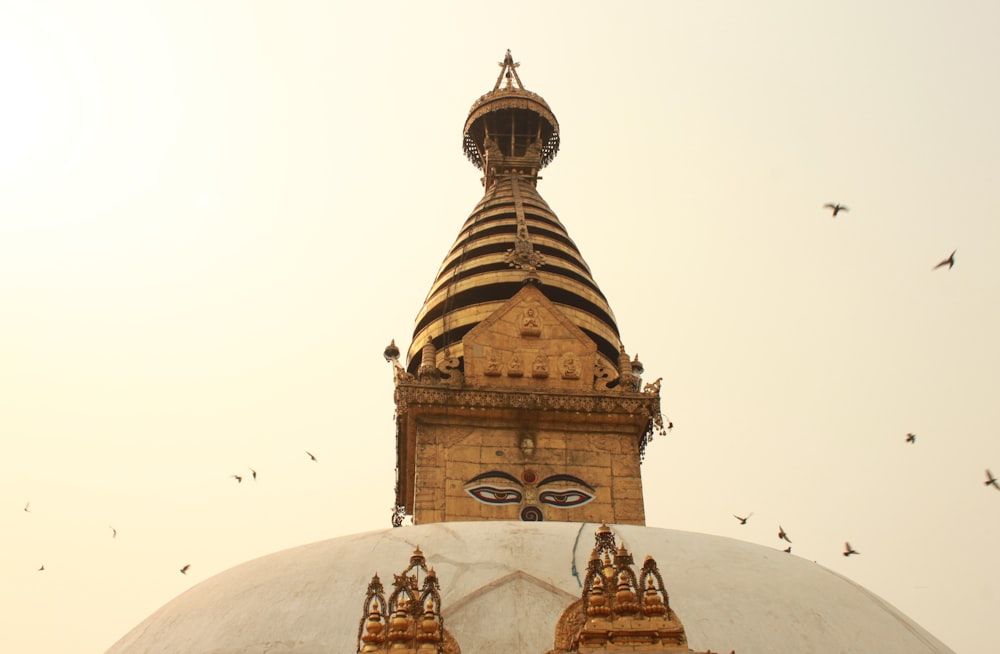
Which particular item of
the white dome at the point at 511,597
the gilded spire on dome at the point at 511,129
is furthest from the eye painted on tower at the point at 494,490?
the gilded spire on dome at the point at 511,129

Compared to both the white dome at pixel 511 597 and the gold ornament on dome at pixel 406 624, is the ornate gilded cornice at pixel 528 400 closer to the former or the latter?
the white dome at pixel 511 597

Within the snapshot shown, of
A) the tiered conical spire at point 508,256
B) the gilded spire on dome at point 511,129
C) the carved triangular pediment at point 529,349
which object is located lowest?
the carved triangular pediment at point 529,349

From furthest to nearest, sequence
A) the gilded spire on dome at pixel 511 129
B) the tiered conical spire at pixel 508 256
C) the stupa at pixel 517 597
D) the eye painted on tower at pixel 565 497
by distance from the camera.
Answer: the gilded spire on dome at pixel 511 129, the tiered conical spire at pixel 508 256, the eye painted on tower at pixel 565 497, the stupa at pixel 517 597

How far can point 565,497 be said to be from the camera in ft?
52.2

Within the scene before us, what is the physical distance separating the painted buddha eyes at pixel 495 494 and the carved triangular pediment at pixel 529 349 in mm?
2288

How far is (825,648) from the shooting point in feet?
22.5

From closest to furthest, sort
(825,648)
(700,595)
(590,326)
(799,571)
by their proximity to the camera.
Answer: (825,648) → (700,595) → (799,571) → (590,326)

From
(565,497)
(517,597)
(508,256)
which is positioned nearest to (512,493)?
(565,497)

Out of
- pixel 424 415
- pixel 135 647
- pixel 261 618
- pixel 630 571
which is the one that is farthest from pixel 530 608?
pixel 424 415

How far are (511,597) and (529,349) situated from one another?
10.9 meters

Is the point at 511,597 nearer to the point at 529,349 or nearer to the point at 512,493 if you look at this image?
the point at 512,493

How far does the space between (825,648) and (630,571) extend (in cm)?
174

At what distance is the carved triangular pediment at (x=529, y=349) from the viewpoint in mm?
17500

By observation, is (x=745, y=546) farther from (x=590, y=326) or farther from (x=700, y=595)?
(x=590, y=326)
